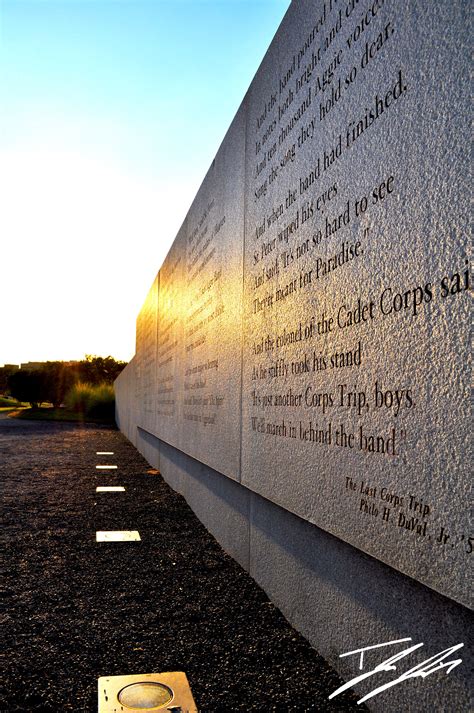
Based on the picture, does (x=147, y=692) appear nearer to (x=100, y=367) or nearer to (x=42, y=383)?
(x=42, y=383)

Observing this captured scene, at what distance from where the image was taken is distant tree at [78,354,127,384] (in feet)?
150

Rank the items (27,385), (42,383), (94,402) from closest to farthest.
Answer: (94,402) < (27,385) < (42,383)

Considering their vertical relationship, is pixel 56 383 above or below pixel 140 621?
above

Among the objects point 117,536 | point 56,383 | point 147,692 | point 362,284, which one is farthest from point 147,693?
point 56,383

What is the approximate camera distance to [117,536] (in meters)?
4.66

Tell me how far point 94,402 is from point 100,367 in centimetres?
2105

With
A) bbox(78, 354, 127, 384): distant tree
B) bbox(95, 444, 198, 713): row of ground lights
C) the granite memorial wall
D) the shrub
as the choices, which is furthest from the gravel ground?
bbox(78, 354, 127, 384): distant tree

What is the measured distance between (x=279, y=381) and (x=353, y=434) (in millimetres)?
846

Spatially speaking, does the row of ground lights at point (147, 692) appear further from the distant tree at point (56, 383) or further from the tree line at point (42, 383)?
the distant tree at point (56, 383)

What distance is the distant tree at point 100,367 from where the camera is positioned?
150ft

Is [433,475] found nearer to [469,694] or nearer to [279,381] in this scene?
[469,694]

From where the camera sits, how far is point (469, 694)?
1.56 meters

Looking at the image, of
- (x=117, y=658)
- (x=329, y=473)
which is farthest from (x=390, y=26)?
(x=117, y=658)

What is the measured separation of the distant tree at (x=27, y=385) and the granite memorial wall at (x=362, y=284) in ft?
103
